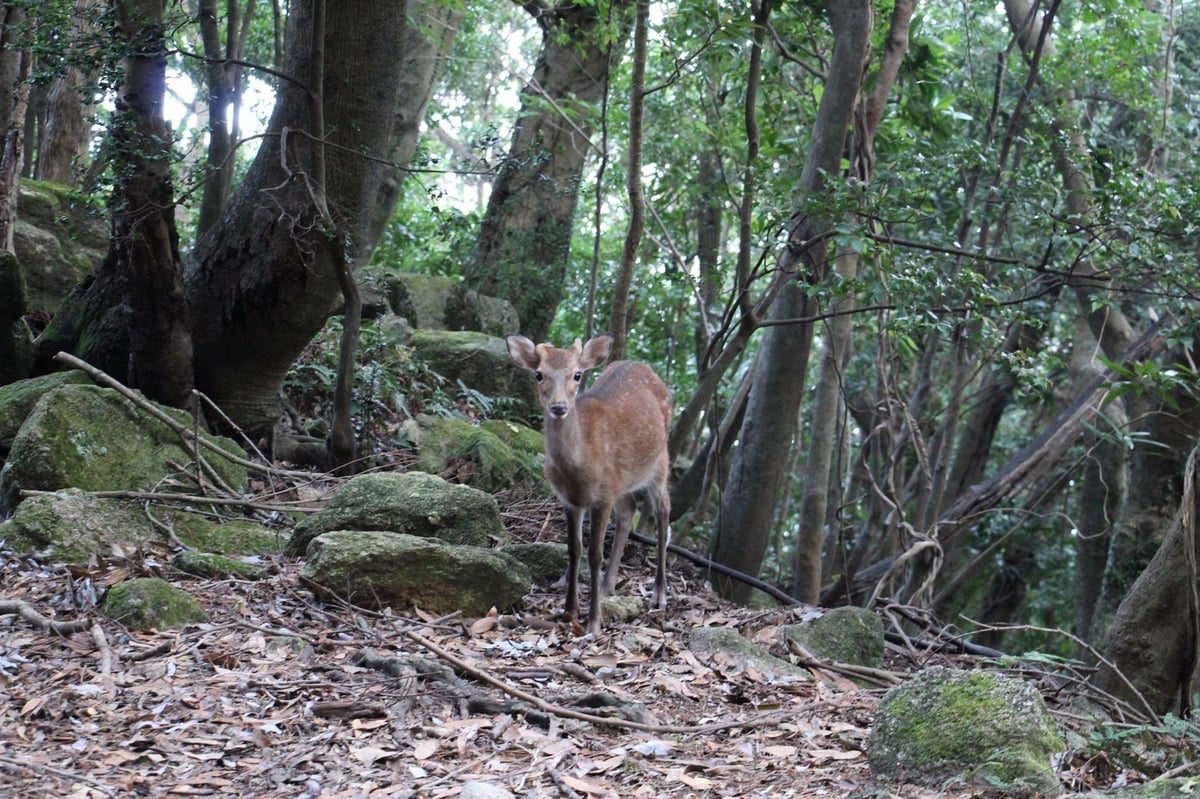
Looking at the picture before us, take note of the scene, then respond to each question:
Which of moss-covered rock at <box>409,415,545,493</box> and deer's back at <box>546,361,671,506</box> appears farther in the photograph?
moss-covered rock at <box>409,415,545,493</box>

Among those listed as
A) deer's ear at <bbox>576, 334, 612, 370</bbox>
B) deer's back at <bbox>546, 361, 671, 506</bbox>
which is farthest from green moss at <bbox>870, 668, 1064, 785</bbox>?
deer's ear at <bbox>576, 334, 612, 370</bbox>

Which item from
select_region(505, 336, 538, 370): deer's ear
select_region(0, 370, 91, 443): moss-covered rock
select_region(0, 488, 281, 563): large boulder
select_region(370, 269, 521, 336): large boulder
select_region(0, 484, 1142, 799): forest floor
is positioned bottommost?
select_region(0, 484, 1142, 799): forest floor

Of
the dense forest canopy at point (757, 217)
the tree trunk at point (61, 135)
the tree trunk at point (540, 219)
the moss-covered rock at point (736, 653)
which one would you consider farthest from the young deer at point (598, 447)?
the tree trunk at point (61, 135)

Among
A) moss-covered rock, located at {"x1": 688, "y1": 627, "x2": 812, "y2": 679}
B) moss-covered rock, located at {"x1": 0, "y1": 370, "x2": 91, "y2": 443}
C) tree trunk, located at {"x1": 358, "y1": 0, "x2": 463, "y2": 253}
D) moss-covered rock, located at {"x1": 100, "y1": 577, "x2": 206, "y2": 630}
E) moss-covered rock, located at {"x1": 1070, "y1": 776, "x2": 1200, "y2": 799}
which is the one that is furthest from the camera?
tree trunk, located at {"x1": 358, "y1": 0, "x2": 463, "y2": 253}

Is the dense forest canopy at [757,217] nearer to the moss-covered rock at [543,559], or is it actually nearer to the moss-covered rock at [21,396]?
the moss-covered rock at [21,396]

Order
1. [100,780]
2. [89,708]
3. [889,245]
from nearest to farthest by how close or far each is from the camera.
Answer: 1. [100,780]
2. [89,708]
3. [889,245]

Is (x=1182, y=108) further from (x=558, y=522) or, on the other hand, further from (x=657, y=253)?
(x=558, y=522)

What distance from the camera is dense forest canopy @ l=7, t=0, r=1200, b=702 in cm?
725

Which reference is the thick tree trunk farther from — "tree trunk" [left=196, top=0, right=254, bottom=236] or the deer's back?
the deer's back

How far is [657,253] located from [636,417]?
6794 mm

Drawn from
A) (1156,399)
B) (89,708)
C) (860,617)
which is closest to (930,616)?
(860,617)

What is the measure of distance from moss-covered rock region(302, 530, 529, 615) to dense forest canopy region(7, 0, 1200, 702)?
86.6 inches

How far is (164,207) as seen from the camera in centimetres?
700

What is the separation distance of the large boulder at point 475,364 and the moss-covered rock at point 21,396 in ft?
12.1
